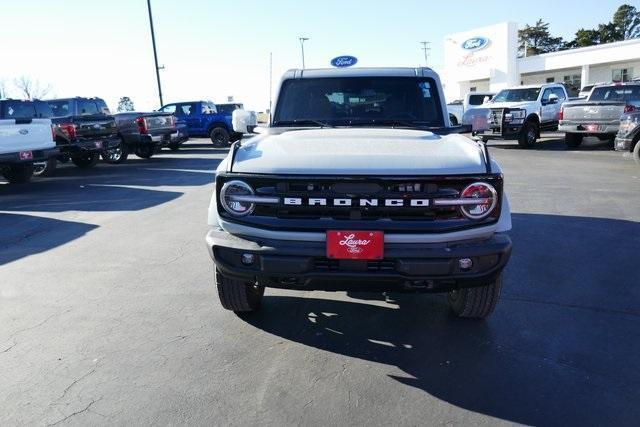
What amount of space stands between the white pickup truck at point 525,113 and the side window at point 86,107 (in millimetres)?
11248

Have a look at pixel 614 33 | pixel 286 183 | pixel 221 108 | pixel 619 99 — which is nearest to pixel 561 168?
pixel 619 99

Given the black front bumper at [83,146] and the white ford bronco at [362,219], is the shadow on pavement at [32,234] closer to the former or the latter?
the white ford bronco at [362,219]

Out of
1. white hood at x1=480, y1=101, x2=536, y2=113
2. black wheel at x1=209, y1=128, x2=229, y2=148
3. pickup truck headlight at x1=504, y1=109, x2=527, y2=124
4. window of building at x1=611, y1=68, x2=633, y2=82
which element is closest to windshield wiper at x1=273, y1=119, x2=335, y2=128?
pickup truck headlight at x1=504, y1=109, x2=527, y2=124

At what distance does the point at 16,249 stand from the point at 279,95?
150 inches

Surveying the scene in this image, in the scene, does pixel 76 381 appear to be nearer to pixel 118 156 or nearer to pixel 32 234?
pixel 32 234

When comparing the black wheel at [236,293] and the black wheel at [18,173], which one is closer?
the black wheel at [236,293]

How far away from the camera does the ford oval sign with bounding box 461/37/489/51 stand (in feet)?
152

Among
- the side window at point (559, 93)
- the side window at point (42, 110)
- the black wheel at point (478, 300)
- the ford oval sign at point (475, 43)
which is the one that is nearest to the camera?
the black wheel at point (478, 300)

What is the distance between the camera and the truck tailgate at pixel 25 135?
1044 cm

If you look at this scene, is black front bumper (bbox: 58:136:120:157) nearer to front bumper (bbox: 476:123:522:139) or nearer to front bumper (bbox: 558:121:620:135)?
front bumper (bbox: 476:123:522:139)

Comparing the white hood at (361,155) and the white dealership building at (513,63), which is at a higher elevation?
the white dealership building at (513,63)

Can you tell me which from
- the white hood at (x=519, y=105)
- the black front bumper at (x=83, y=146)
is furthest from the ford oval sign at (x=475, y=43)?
Result: the black front bumper at (x=83, y=146)

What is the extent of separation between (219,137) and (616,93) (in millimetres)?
13805

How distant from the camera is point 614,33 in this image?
233 feet
